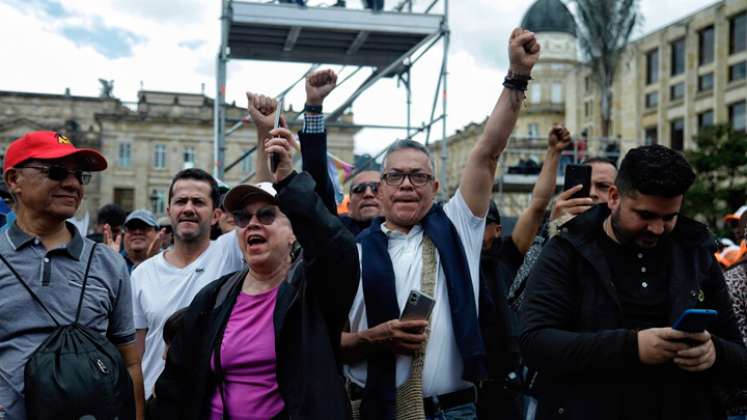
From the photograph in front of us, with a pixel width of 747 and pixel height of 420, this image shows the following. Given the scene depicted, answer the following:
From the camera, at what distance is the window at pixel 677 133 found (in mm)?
42497

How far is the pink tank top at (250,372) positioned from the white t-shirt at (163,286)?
47.0 inches

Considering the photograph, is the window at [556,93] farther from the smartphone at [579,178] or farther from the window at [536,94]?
the smartphone at [579,178]

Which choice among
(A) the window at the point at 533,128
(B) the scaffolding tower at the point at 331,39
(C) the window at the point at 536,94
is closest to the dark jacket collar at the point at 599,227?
(B) the scaffolding tower at the point at 331,39

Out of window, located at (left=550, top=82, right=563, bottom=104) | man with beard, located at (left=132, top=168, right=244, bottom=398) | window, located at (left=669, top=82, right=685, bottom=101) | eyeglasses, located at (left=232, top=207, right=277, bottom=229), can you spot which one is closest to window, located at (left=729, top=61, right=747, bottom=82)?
window, located at (left=669, top=82, right=685, bottom=101)

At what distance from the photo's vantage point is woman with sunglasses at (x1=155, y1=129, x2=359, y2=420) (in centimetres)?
294

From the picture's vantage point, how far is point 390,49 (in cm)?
1018

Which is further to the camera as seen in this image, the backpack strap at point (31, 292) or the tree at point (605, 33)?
the tree at point (605, 33)

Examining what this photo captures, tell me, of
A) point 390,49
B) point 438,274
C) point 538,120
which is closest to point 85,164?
point 438,274

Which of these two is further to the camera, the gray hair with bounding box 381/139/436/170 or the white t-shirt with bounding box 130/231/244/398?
the white t-shirt with bounding box 130/231/244/398

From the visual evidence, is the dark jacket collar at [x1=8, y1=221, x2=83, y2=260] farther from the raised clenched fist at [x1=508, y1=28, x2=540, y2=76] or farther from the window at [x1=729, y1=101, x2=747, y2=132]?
the window at [x1=729, y1=101, x2=747, y2=132]

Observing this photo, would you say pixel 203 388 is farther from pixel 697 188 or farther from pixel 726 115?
pixel 726 115

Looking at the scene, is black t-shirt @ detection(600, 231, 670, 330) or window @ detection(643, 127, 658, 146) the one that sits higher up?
window @ detection(643, 127, 658, 146)

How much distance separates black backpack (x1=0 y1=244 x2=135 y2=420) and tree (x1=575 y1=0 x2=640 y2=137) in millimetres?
34432

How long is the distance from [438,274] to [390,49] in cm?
689
